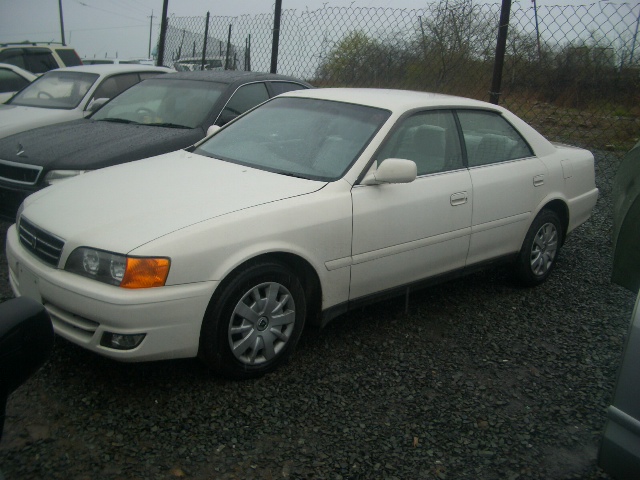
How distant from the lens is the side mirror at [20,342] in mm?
1527

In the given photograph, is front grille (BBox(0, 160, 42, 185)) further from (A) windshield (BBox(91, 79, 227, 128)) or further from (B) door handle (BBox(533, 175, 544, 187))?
(B) door handle (BBox(533, 175, 544, 187))

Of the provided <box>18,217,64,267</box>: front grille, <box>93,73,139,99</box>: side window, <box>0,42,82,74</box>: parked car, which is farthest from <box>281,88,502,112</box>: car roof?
<box>0,42,82,74</box>: parked car

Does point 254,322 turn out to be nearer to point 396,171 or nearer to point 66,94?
point 396,171

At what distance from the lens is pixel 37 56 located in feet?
40.2

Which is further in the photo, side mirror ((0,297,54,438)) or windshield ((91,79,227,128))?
windshield ((91,79,227,128))

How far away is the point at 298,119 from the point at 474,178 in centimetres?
126

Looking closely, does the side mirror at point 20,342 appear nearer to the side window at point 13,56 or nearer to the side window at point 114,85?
the side window at point 114,85

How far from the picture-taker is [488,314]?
4488 mm

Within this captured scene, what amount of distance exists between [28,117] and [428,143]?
4.84m

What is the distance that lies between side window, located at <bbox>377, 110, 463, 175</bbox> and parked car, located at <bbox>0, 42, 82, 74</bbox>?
10.3 m

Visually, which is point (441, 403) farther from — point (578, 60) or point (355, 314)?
point (578, 60)

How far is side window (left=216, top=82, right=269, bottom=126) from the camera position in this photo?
616 centimetres

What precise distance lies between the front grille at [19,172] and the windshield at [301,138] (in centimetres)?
170

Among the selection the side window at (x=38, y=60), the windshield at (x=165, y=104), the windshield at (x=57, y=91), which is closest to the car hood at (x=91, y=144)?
the windshield at (x=165, y=104)
